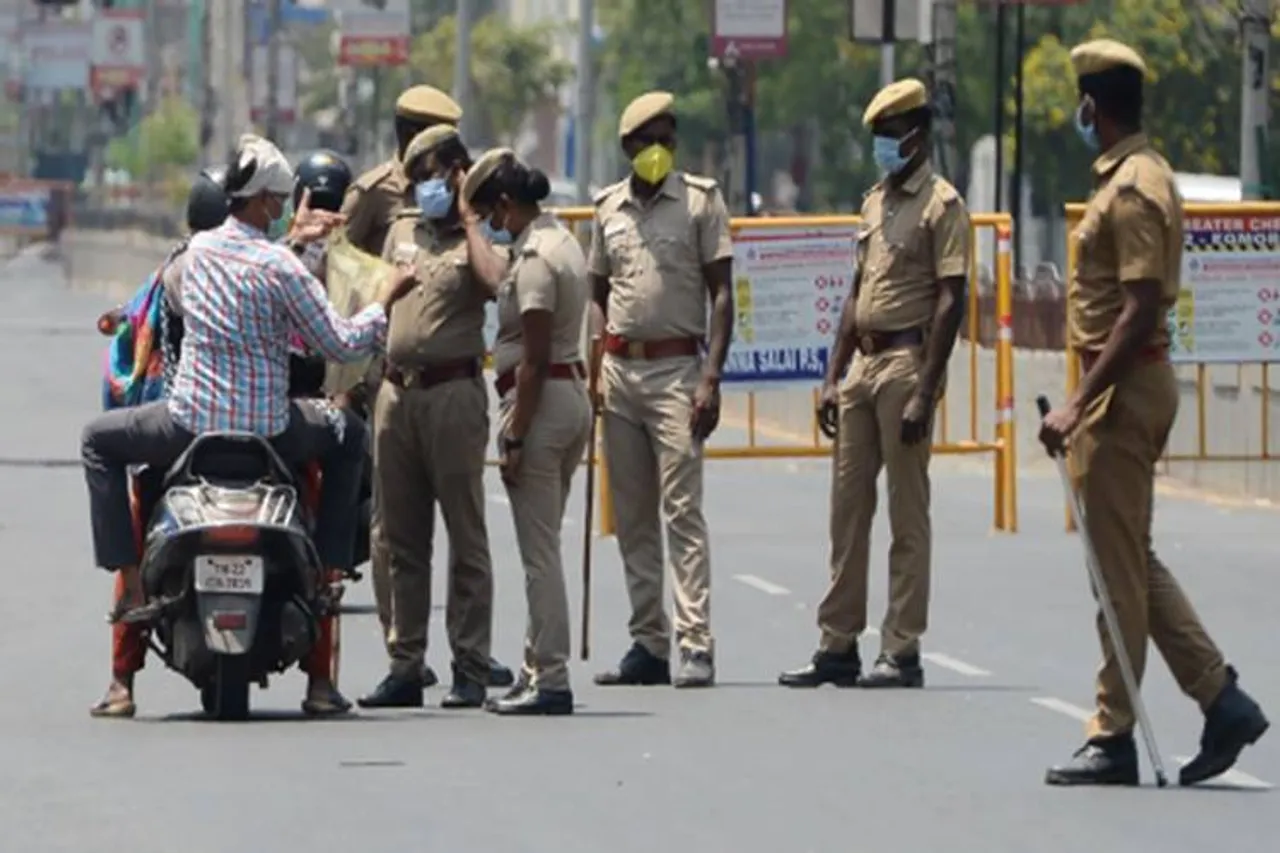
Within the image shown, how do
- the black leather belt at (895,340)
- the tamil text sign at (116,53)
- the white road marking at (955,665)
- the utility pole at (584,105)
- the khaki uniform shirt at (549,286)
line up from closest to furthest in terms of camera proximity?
the khaki uniform shirt at (549,286)
the black leather belt at (895,340)
the white road marking at (955,665)
the utility pole at (584,105)
the tamil text sign at (116,53)

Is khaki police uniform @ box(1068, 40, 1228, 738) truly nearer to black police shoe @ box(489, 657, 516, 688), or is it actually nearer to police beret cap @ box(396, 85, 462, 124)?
black police shoe @ box(489, 657, 516, 688)

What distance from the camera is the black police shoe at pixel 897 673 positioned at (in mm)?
14281

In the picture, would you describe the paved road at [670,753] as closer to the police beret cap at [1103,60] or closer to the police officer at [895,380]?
the police officer at [895,380]

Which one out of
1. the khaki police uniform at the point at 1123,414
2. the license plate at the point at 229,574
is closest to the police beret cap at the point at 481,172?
the license plate at the point at 229,574

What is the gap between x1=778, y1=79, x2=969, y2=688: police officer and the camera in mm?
14180

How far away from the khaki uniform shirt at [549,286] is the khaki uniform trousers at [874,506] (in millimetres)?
1301

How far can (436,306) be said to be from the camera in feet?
44.0

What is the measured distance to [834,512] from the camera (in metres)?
14.4

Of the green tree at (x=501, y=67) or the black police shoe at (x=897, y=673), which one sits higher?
the green tree at (x=501, y=67)

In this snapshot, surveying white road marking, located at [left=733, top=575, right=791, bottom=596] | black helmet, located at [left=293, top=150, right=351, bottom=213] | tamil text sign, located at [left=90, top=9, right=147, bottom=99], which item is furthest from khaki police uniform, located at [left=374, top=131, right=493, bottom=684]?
tamil text sign, located at [left=90, top=9, right=147, bottom=99]

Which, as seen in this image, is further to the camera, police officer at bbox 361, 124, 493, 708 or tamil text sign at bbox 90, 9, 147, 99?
tamil text sign at bbox 90, 9, 147, 99

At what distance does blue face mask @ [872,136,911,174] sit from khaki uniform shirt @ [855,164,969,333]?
0.10 metres

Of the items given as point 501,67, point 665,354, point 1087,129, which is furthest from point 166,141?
point 1087,129

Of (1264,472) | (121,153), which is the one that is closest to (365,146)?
(121,153)
